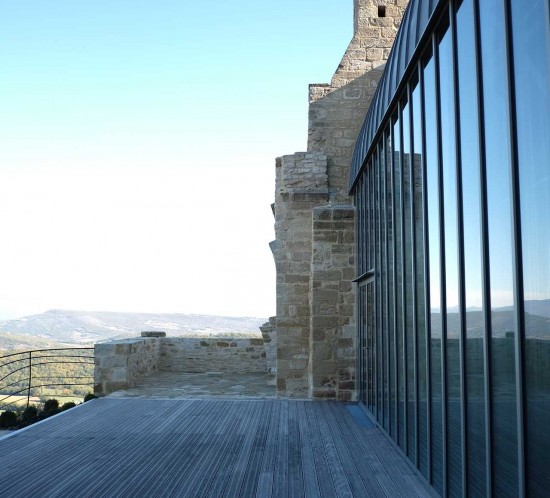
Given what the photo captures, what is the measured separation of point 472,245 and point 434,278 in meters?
1.00

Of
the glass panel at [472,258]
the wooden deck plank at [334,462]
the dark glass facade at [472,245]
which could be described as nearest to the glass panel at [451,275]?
the dark glass facade at [472,245]

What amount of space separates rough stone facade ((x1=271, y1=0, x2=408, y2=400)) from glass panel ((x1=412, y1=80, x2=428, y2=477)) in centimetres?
450

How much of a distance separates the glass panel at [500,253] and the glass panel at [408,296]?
2.06 m

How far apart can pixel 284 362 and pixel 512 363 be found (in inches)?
305

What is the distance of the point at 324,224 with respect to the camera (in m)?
9.93

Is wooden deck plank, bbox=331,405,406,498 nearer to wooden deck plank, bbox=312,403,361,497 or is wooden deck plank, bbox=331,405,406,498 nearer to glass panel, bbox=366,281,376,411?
wooden deck plank, bbox=312,403,361,497

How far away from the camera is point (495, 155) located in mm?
3312

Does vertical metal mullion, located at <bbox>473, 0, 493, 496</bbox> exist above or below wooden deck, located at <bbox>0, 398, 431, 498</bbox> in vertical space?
above

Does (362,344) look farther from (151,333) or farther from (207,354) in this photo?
(151,333)

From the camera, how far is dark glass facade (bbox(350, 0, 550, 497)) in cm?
284

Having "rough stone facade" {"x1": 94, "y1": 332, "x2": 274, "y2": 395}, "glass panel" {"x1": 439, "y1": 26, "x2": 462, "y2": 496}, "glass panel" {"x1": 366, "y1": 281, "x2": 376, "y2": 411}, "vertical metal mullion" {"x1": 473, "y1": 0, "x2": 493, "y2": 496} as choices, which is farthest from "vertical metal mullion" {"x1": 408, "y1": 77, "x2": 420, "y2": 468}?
"rough stone facade" {"x1": 94, "y1": 332, "x2": 274, "y2": 395}

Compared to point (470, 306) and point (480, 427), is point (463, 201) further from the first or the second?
point (480, 427)

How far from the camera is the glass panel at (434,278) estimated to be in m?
4.51

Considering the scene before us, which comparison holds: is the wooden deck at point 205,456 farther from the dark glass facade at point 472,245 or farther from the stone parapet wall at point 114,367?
the stone parapet wall at point 114,367
